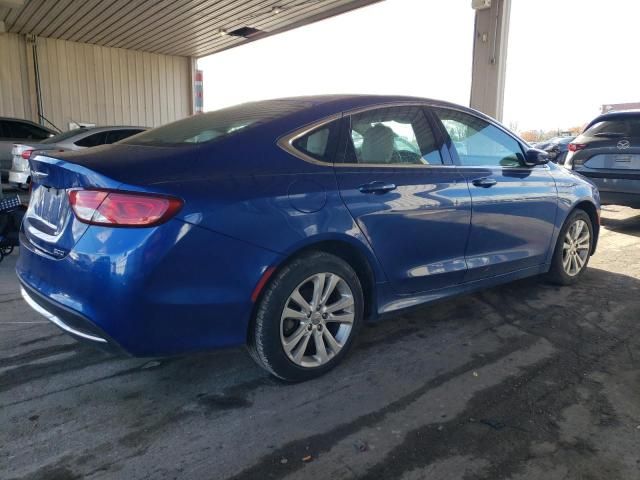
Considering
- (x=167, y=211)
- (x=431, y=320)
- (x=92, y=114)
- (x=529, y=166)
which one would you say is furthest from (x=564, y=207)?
(x=92, y=114)

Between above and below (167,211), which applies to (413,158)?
above

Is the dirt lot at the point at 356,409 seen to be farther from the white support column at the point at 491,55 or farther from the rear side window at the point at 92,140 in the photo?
the rear side window at the point at 92,140

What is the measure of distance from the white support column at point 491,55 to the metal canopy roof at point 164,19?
2855 millimetres

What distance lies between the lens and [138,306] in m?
2.15

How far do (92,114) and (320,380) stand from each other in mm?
13742

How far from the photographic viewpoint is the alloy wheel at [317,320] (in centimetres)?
263

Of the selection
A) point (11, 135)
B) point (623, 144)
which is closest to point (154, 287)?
point (623, 144)

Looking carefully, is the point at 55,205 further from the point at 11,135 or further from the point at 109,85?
the point at 109,85

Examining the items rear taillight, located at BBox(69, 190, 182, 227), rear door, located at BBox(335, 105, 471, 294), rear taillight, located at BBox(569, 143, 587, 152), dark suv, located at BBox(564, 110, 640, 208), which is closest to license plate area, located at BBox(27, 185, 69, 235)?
rear taillight, located at BBox(69, 190, 182, 227)

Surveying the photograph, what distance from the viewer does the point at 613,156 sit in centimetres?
682

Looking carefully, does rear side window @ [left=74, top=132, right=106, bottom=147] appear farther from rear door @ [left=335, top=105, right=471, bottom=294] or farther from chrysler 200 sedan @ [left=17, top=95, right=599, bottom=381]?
rear door @ [left=335, top=105, right=471, bottom=294]

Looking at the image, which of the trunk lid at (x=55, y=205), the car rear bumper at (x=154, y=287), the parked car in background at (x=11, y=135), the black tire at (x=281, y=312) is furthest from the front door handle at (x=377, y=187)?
the parked car in background at (x=11, y=135)

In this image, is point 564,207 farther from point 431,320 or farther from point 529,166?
point 431,320

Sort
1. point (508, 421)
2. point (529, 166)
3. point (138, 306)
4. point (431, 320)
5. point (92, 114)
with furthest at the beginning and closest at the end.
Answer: point (92, 114) → point (529, 166) → point (431, 320) → point (508, 421) → point (138, 306)
